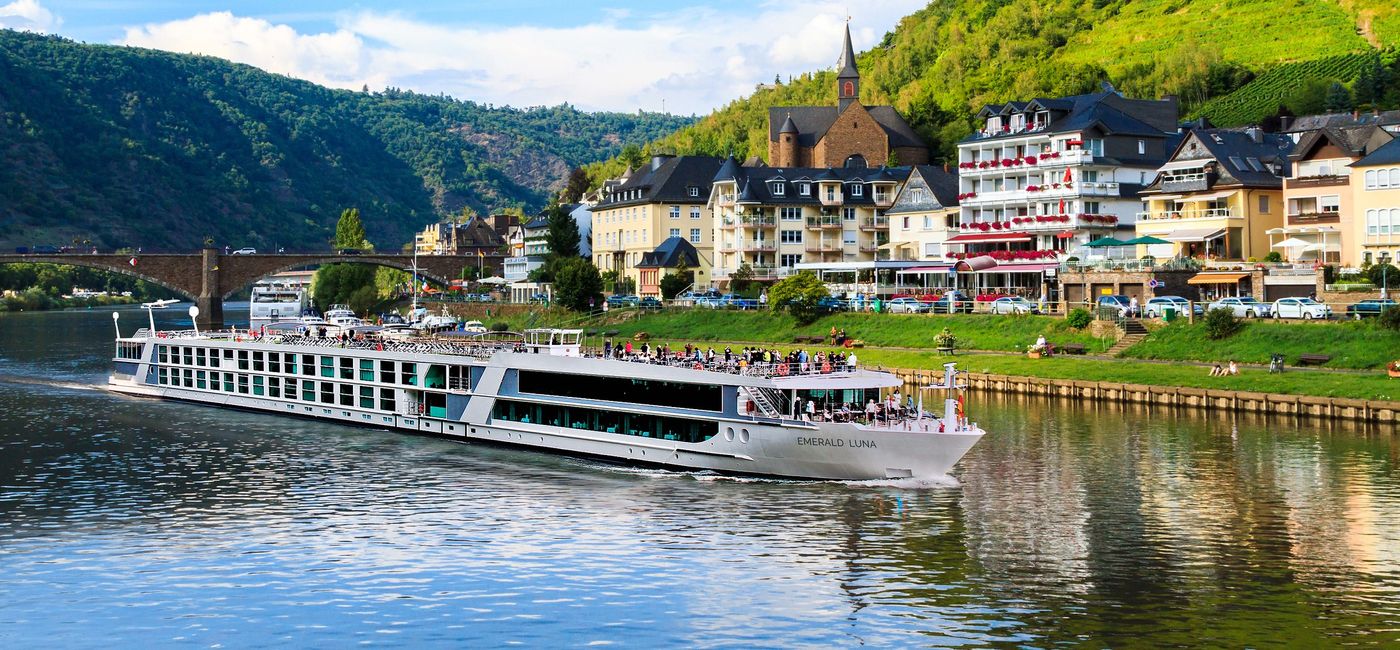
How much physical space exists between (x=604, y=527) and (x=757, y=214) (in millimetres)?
89118

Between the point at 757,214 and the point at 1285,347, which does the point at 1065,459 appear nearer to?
the point at 1285,347

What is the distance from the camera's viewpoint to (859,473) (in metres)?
48.7

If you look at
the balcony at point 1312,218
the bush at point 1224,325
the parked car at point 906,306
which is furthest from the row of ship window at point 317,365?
the balcony at point 1312,218

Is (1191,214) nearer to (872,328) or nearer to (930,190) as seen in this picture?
(872,328)

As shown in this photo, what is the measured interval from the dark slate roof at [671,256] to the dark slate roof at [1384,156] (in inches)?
2468

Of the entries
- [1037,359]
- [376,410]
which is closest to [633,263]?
[1037,359]

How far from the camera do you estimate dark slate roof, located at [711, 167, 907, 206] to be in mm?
130500

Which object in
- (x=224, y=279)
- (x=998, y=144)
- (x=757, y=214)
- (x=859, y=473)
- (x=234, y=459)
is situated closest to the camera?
(x=859, y=473)

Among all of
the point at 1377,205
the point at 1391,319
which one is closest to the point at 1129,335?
the point at 1391,319

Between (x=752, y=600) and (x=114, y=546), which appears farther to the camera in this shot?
(x=114, y=546)

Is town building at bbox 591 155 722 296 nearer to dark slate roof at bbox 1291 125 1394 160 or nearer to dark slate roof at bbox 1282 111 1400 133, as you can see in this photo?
dark slate roof at bbox 1282 111 1400 133

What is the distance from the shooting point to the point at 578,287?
128 m

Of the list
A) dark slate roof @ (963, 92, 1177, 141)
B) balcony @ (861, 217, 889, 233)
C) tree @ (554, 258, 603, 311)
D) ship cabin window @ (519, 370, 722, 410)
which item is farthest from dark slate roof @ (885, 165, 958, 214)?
ship cabin window @ (519, 370, 722, 410)

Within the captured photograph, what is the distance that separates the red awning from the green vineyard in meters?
37.8
